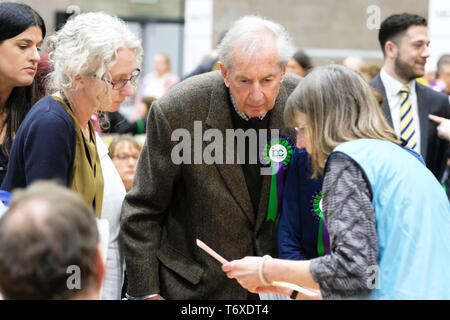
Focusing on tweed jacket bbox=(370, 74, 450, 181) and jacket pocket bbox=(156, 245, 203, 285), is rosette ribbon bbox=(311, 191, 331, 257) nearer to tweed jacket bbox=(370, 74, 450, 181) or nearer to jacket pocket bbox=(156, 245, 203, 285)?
jacket pocket bbox=(156, 245, 203, 285)

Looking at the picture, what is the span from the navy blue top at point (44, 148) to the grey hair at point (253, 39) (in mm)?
687

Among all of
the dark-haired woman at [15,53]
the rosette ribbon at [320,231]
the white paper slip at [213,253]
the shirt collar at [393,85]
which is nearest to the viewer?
the white paper slip at [213,253]

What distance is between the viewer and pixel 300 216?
8.51 ft

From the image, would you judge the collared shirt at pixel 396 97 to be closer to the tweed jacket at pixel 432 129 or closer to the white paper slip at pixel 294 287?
the tweed jacket at pixel 432 129

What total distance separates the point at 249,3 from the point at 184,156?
826cm

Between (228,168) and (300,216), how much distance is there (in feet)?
1.10

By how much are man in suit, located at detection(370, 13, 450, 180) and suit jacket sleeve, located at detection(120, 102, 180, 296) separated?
6.00ft

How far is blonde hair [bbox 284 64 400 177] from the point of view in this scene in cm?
206

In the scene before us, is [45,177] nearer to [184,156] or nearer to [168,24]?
[184,156]

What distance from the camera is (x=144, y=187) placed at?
271cm

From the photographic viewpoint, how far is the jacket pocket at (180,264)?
8.84 feet

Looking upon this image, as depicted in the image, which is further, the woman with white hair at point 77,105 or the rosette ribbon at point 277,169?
the rosette ribbon at point 277,169

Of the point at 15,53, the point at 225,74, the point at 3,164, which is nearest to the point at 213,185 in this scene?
the point at 225,74

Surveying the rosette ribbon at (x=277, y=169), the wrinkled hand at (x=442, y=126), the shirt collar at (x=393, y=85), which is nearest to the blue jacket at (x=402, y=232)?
the rosette ribbon at (x=277, y=169)
